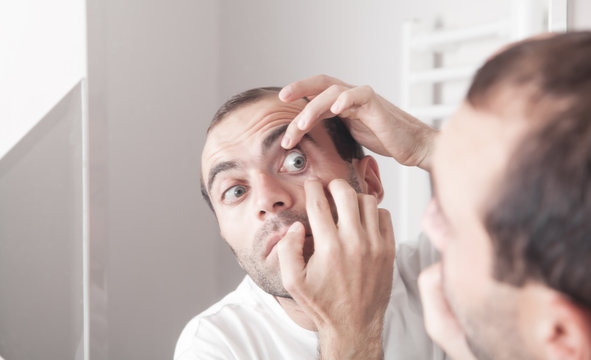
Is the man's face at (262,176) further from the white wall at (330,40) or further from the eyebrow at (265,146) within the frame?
A: the white wall at (330,40)

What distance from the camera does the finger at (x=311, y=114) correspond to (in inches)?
36.6

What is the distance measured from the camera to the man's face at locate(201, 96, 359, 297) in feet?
3.23

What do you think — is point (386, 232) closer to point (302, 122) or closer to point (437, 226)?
point (302, 122)

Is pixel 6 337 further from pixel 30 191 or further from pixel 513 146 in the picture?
pixel 513 146

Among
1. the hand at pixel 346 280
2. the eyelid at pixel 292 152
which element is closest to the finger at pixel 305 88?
the eyelid at pixel 292 152

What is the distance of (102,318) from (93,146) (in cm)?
49

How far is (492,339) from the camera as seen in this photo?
424 millimetres

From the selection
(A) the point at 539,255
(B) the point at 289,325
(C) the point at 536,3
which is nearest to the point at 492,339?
(A) the point at 539,255

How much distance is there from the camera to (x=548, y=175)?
1.13 feet

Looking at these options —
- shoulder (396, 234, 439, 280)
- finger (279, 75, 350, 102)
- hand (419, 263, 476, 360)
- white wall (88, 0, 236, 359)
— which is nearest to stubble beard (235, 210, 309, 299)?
finger (279, 75, 350, 102)

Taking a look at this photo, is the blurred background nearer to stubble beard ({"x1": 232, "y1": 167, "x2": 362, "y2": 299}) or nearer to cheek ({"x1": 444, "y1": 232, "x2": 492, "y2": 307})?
stubble beard ({"x1": 232, "y1": 167, "x2": 362, "y2": 299})

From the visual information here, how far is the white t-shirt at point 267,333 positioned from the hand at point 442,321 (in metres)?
0.56

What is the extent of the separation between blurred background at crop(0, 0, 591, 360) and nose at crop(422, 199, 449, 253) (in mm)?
856

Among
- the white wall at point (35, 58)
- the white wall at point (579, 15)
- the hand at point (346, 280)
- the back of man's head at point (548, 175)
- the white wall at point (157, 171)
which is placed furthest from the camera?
the white wall at point (157, 171)
